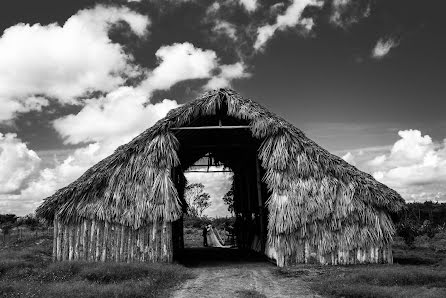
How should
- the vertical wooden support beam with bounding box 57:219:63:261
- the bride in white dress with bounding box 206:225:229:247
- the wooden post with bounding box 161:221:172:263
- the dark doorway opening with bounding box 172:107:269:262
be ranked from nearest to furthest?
the wooden post with bounding box 161:221:172:263 → the vertical wooden support beam with bounding box 57:219:63:261 → the dark doorway opening with bounding box 172:107:269:262 → the bride in white dress with bounding box 206:225:229:247

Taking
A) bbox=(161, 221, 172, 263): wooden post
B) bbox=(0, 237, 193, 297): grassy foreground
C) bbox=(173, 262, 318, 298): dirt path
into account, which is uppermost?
bbox=(161, 221, 172, 263): wooden post

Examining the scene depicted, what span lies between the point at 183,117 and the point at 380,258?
803 centimetres

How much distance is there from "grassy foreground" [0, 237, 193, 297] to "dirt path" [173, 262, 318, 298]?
0.55m

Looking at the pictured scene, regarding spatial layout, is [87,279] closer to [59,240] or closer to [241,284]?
[59,240]

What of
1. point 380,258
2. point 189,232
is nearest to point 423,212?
point 189,232

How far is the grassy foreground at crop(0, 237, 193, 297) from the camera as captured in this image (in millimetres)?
9430

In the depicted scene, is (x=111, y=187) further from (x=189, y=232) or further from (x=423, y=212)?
(x=423, y=212)

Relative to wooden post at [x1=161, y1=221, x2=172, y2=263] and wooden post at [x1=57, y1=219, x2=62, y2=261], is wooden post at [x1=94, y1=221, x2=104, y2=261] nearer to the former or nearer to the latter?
wooden post at [x1=57, y1=219, x2=62, y2=261]

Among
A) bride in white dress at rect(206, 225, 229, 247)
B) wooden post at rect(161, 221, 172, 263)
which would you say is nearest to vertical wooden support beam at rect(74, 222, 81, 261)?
wooden post at rect(161, 221, 172, 263)

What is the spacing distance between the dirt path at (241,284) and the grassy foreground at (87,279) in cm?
55

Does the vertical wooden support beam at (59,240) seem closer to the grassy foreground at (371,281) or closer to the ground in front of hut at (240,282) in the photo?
the ground in front of hut at (240,282)

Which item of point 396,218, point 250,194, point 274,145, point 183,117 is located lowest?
point 396,218

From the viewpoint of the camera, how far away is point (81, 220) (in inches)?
555

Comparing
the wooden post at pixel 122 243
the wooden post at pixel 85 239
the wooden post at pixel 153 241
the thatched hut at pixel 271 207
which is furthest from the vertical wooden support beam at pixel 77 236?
the wooden post at pixel 153 241
